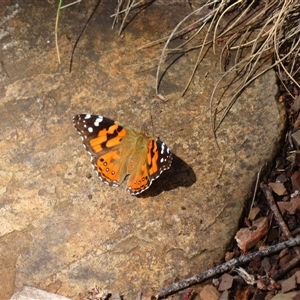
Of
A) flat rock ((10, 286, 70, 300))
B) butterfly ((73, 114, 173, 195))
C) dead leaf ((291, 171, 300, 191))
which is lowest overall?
dead leaf ((291, 171, 300, 191))

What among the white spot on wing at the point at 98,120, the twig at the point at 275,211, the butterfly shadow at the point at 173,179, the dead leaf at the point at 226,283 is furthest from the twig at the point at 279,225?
the white spot on wing at the point at 98,120

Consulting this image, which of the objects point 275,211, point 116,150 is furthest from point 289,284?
point 116,150

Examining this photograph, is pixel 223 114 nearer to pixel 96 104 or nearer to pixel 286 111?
pixel 286 111

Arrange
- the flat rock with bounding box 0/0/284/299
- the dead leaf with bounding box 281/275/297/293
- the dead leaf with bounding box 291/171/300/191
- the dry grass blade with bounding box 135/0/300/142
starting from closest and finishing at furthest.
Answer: the dead leaf with bounding box 281/275/297/293, the flat rock with bounding box 0/0/284/299, the dead leaf with bounding box 291/171/300/191, the dry grass blade with bounding box 135/0/300/142

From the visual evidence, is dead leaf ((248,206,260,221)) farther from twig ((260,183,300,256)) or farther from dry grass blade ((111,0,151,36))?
dry grass blade ((111,0,151,36))

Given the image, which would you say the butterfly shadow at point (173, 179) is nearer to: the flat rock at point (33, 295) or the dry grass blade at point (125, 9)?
the flat rock at point (33, 295)

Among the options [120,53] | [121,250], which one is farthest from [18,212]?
[120,53]

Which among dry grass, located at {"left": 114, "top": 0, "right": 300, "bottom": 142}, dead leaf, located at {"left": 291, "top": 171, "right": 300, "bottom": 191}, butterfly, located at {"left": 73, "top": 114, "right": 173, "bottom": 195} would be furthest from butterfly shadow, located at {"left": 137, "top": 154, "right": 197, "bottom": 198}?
dead leaf, located at {"left": 291, "top": 171, "right": 300, "bottom": 191}
